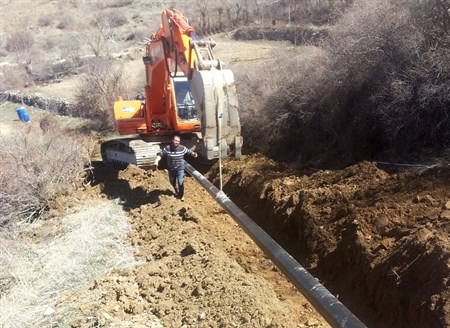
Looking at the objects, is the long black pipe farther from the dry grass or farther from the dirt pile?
the dry grass

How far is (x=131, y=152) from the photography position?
39.1 feet

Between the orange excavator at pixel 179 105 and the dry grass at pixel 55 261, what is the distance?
236 centimetres

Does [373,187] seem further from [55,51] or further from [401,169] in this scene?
[55,51]

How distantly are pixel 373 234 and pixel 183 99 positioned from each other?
714 centimetres

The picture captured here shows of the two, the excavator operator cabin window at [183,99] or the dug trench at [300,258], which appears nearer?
the dug trench at [300,258]

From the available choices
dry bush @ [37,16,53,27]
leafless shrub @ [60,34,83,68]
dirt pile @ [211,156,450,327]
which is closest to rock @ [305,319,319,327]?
dirt pile @ [211,156,450,327]

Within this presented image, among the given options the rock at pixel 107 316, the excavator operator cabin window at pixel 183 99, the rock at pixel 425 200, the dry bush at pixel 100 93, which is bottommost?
the dry bush at pixel 100 93

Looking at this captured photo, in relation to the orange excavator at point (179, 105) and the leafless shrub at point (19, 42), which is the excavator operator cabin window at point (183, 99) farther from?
the leafless shrub at point (19, 42)

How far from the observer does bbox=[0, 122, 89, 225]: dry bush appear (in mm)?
10711

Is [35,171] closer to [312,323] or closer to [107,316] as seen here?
[107,316]

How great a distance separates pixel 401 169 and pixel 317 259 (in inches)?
124

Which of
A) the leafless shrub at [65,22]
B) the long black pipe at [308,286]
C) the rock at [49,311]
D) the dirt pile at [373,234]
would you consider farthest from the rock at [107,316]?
the leafless shrub at [65,22]

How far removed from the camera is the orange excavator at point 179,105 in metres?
8.42

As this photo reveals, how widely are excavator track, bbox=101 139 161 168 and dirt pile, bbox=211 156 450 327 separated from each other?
2981mm
